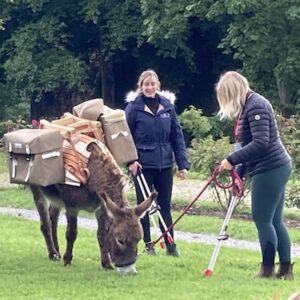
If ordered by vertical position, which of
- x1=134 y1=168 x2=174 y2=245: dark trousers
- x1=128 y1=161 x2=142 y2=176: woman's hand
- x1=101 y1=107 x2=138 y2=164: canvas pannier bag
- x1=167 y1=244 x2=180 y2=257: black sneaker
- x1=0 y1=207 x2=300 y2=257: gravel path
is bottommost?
x1=0 y1=207 x2=300 y2=257: gravel path

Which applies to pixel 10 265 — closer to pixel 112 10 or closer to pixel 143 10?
pixel 143 10

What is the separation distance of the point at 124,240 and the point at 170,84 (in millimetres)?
28208

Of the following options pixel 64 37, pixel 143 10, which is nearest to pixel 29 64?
Answer: pixel 64 37

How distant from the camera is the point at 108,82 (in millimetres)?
37812

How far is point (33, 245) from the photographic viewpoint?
11914mm

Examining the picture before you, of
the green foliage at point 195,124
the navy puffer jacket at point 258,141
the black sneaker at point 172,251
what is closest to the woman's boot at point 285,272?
the navy puffer jacket at point 258,141

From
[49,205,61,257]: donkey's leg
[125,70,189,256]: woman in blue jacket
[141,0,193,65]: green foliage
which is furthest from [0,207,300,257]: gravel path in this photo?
[141,0,193,65]: green foliage

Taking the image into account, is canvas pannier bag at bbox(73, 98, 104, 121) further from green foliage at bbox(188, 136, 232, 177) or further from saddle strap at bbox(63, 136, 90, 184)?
green foliage at bbox(188, 136, 232, 177)

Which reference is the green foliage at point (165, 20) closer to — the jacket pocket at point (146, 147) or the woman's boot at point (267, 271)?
the jacket pocket at point (146, 147)

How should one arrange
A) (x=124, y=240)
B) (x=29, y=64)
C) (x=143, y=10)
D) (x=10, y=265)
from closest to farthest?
(x=124, y=240), (x=10, y=265), (x=143, y=10), (x=29, y=64)

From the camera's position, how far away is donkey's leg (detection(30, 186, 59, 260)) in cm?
1073

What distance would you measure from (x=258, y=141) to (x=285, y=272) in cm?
138

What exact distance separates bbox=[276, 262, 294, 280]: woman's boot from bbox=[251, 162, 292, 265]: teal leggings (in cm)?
12

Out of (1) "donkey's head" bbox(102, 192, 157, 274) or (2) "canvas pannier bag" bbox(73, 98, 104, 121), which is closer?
(1) "donkey's head" bbox(102, 192, 157, 274)
